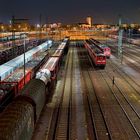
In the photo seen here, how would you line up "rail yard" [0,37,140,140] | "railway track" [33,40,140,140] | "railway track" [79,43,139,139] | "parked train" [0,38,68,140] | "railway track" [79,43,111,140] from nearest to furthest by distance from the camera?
"parked train" [0,38,68,140]
"rail yard" [0,37,140,140]
"railway track" [79,43,111,140]
"railway track" [79,43,139,139]
"railway track" [33,40,140,140]

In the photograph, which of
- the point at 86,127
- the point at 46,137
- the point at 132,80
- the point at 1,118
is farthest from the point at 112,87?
the point at 1,118

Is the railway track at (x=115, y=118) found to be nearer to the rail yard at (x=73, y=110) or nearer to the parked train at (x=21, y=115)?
the rail yard at (x=73, y=110)

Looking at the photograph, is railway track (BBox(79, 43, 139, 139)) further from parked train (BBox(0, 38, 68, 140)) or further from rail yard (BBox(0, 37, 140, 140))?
parked train (BBox(0, 38, 68, 140))

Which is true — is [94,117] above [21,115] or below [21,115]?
below

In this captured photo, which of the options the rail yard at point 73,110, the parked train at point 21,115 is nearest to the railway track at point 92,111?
the rail yard at point 73,110

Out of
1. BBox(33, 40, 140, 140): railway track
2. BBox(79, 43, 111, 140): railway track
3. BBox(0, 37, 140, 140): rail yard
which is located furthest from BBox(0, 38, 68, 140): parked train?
BBox(79, 43, 111, 140): railway track

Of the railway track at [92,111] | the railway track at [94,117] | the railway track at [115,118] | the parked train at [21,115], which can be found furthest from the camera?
→ the railway track at [92,111]

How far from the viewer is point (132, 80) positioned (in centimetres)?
4044

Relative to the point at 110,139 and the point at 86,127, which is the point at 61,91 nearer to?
the point at 86,127

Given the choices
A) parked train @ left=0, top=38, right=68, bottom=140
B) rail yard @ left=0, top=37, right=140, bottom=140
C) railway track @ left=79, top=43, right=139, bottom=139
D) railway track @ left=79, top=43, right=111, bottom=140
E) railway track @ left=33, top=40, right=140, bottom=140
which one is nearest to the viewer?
parked train @ left=0, top=38, right=68, bottom=140

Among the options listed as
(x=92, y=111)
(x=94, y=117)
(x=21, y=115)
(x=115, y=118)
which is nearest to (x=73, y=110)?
(x=92, y=111)

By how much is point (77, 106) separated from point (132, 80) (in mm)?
15577

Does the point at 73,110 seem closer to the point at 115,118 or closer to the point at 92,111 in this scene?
the point at 92,111

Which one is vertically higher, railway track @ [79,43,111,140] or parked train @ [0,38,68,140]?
parked train @ [0,38,68,140]
